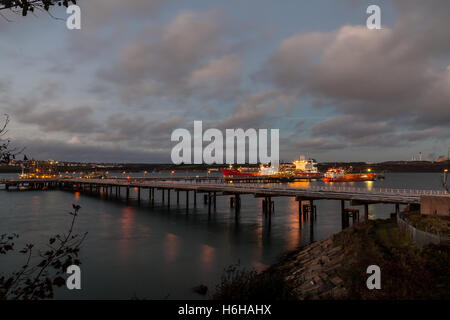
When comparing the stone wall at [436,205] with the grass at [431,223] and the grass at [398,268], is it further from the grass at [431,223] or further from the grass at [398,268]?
the grass at [398,268]

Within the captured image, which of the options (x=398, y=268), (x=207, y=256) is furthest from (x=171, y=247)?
(x=398, y=268)

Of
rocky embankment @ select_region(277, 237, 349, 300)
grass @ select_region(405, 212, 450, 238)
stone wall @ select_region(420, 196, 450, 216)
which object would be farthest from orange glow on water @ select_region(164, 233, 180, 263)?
stone wall @ select_region(420, 196, 450, 216)

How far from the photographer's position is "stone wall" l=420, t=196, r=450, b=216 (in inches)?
1065

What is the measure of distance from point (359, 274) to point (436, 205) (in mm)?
16849

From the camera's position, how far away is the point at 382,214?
6012cm

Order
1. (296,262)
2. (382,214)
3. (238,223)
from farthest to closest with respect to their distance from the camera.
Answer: (382,214), (238,223), (296,262)

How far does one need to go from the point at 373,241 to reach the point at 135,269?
2030 cm

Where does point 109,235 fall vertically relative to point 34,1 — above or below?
below

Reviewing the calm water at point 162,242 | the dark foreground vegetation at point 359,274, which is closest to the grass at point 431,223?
the dark foreground vegetation at point 359,274

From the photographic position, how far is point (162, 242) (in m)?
38.2
